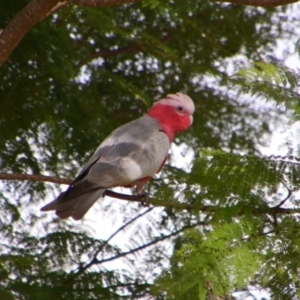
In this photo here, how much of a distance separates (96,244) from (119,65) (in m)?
1.43

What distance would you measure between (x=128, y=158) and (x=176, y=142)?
168cm

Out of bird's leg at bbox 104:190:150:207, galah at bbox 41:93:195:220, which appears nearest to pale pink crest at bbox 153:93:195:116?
galah at bbox 41:93:195:220

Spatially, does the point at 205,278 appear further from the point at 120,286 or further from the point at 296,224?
the point at 120,286

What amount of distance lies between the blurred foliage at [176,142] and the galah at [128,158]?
8.0 inches

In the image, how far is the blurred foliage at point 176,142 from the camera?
3059 millimetres

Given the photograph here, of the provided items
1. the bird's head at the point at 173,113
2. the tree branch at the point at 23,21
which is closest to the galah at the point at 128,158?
the bird's head at the point at 173,113

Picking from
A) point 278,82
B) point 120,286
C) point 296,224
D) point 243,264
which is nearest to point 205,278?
point 243,264

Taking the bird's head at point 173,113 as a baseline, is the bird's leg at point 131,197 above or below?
below

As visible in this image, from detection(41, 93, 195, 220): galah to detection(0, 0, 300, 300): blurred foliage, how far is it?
0.20 meters

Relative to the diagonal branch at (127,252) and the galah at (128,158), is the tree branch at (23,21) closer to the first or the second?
the galah at (128,158)

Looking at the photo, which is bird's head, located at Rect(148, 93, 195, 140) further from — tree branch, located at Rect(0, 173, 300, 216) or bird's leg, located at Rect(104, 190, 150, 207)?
tree branch, located at Rect(0, 173, 300, 216)

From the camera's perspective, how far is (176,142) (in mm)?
5602

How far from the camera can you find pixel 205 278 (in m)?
2.87

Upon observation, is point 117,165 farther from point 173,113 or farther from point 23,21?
point 23,21
